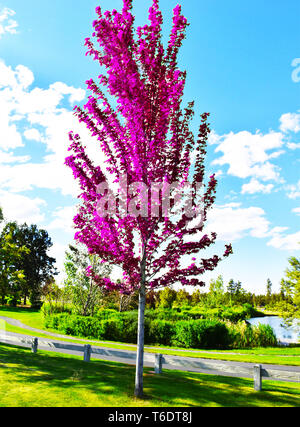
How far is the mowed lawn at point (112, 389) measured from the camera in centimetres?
786

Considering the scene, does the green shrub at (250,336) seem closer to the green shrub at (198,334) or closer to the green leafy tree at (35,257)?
the green shrub at (198,334)

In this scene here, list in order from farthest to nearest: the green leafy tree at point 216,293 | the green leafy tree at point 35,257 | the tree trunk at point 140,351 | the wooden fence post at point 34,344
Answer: the green leafy tree at point 35,257 < the green leafy tree at point 216,293 < the wooden fence post at point 34,344 < the tree trunk at point 140,351

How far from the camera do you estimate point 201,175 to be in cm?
906

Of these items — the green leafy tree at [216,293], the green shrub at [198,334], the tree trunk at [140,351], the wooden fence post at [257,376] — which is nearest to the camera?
the tree trunk at [140,351]

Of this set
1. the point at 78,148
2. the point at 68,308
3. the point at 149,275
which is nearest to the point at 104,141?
the point at 78,148

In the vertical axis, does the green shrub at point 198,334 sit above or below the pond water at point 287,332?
above

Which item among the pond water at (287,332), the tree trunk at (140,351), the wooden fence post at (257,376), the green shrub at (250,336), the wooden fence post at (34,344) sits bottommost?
the pond water at (287,332)

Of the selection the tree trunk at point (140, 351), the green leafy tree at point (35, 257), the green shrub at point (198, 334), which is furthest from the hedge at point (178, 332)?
the green leafy tree at point (35, 257)

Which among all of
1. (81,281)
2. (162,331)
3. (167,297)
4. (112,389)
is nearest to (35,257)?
(167,297)

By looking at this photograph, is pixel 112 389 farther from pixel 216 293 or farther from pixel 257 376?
pixel 216 293

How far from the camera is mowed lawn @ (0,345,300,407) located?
25.8 ft

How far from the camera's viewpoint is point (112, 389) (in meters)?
8.88
